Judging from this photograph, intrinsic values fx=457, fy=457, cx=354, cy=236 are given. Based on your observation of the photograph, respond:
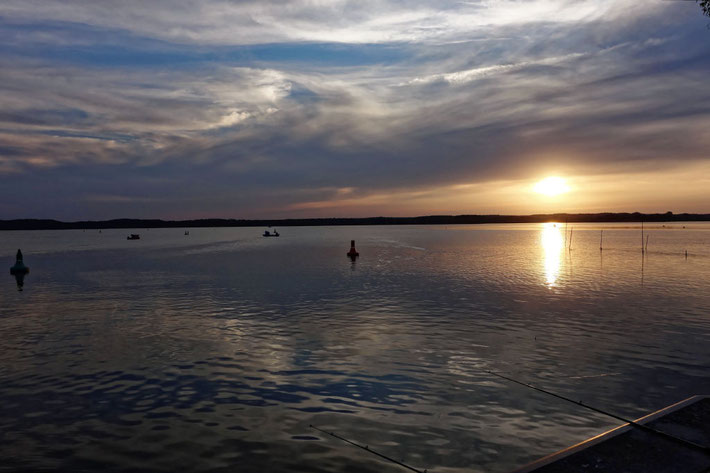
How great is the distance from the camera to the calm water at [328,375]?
1100 centimetres

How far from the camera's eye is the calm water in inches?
433

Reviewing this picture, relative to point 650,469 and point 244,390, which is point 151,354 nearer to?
point 244,390

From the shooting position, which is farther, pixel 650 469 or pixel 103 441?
pixel 103 441

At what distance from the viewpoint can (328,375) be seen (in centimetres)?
1650

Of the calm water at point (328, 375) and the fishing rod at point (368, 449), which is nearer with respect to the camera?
the fishing rod at point (368, 449)

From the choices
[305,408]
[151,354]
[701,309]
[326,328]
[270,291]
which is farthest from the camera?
[270,291]

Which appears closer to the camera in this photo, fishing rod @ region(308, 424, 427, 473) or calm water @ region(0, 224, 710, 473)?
fishing rod @ region(308, 424, 427, 473)

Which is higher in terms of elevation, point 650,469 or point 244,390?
point 650,469

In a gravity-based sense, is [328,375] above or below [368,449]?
below

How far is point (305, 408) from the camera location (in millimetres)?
13445

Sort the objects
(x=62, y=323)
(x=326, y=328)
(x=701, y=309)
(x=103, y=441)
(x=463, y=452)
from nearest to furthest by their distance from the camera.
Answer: (x=463, y=452)
(x=103, y=441)
(x=326, y=328)
(x=62, y=323)
(x=701, y=309)

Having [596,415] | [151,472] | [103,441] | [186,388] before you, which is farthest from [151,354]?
[596,415]

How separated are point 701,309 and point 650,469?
27.0 metres

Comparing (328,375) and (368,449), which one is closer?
(368,449)
